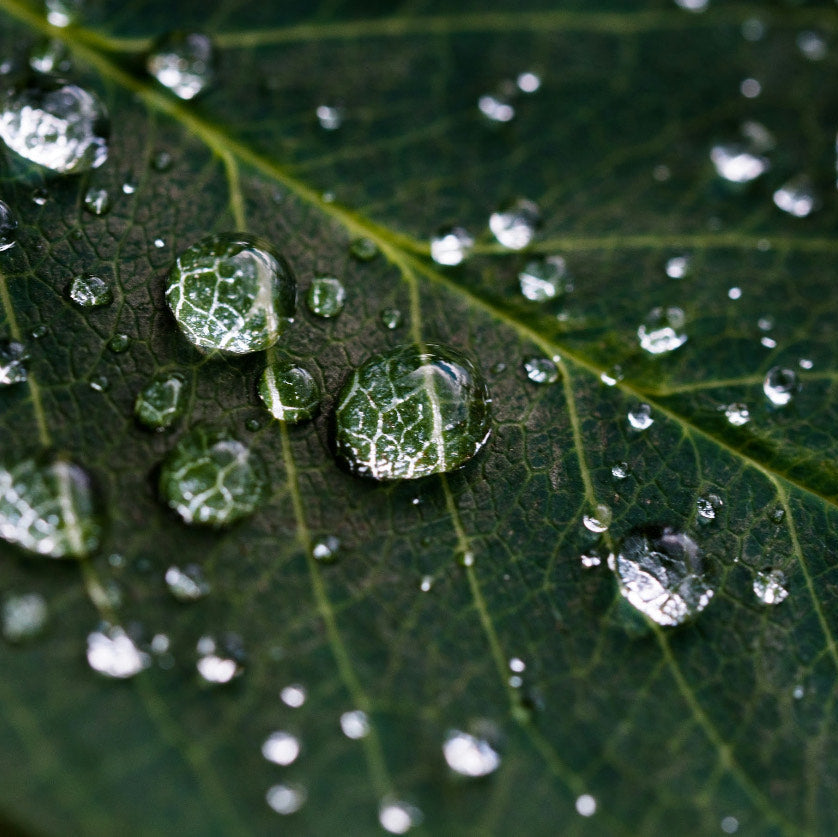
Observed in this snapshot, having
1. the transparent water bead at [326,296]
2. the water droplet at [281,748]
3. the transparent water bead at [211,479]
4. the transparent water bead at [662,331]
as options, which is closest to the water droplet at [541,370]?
the transparent water bead at [662,331]

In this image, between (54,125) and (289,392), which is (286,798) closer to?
(289,392)

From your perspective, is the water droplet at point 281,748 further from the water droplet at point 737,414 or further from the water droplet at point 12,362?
the water droplet at point 737,414

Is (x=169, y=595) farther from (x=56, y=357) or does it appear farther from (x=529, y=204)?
(x=529, y=204)

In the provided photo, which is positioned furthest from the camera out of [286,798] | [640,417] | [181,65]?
[181,65]

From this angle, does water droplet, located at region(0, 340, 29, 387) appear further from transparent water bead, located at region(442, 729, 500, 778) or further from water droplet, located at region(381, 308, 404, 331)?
transparent water bead, located at region(442, 729, 500, 778)

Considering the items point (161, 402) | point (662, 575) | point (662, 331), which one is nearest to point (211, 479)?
point (161, 402)

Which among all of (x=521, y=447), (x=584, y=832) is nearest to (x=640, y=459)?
(x=521, y=447)

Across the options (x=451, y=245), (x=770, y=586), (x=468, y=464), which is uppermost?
(x=451, y=245)

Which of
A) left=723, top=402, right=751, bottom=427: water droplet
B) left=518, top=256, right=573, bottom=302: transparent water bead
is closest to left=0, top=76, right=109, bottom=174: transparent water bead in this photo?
left=518, top=256, right=573, bottom=302: transparent water bead
